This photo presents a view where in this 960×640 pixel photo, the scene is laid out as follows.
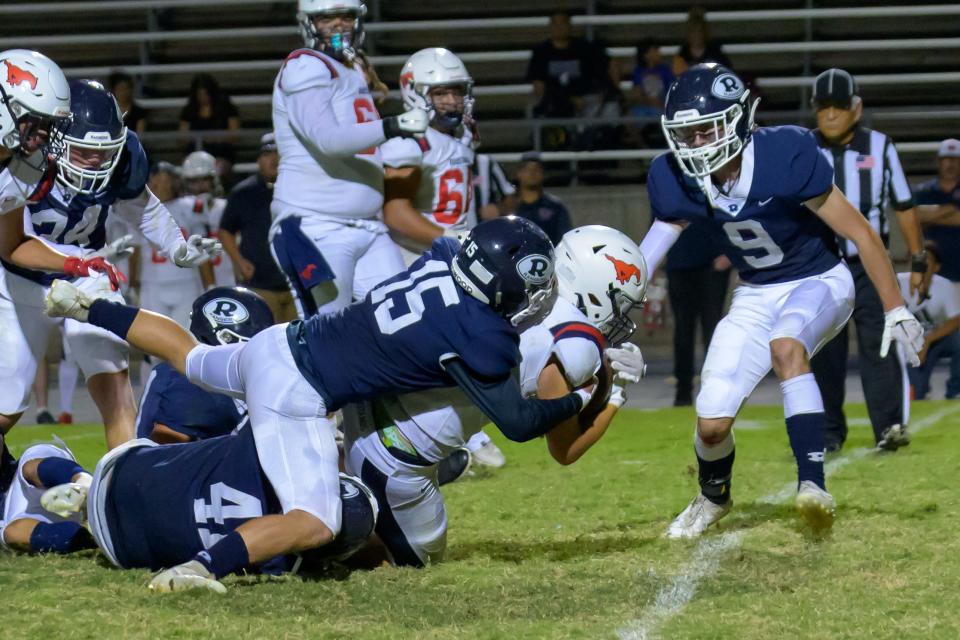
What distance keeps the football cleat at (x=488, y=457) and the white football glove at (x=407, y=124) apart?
1.55 m

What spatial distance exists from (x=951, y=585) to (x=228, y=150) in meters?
8.53

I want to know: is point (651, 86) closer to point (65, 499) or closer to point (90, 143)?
point (90, 143)

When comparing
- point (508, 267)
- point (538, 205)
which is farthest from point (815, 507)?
point (538, 205)

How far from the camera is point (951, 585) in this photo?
12.7 ft

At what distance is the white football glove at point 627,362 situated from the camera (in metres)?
4.23

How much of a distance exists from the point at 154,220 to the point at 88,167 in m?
0.50

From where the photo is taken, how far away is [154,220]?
5391mm

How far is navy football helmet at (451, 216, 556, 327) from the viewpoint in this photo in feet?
12.4

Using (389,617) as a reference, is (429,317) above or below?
above

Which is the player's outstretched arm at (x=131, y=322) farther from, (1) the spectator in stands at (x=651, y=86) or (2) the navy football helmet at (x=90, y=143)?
(1) the spectator in stands at (x=651, y=86)

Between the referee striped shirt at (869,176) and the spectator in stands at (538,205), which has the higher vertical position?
the referee striped shirt at (869,176)

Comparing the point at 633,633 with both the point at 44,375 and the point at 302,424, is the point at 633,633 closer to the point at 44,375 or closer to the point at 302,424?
the point at 302,424

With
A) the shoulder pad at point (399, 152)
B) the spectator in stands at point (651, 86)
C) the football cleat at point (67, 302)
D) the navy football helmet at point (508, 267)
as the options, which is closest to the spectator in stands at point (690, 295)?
the shoulder pad at point (399, 152)

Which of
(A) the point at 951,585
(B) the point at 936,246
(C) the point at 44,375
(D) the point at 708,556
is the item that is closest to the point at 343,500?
(D) the point at 708,556
